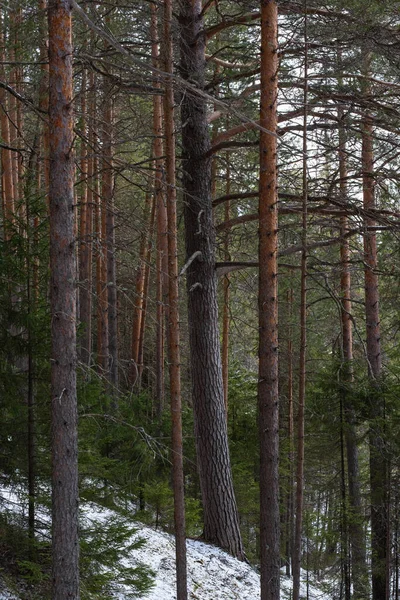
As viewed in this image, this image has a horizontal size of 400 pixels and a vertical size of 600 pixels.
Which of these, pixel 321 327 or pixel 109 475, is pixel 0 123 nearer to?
pixel 109 475

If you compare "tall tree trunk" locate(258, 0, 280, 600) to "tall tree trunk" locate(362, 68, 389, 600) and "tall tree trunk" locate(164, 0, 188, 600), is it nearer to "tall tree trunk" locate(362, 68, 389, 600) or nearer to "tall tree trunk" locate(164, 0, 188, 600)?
"tall tree trunk" locate(164, 0, 188, 600)

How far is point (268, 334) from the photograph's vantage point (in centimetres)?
743

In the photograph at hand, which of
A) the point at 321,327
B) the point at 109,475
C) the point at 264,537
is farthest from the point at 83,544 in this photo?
the point at 321,327

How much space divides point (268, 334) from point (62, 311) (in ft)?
9.03

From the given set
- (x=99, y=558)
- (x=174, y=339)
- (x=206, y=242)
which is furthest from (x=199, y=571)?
(x=206, y=242)

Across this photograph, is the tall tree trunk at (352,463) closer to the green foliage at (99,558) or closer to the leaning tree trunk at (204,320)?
the leaning tree trunk at (204,320)

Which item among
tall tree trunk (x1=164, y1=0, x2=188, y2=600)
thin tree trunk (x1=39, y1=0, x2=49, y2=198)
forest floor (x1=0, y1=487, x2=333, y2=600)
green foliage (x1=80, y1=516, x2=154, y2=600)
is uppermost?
thin tree trunk (x1=39, y1=0, x2=49, y2=198)

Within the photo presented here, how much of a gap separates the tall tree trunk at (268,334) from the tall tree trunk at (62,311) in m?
2.59

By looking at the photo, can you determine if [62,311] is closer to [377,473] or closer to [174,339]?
[174,339]

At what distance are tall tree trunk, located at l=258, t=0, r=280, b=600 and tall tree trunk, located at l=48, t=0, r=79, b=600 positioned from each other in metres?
2.59

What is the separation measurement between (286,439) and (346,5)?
409 inches

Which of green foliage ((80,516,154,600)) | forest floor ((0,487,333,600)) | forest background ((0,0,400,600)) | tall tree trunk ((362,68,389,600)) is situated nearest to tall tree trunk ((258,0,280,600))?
forest background ((0,0,400,600))

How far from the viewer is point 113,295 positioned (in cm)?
1426

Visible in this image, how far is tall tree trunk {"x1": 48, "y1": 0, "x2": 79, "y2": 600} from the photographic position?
5.41 metres
